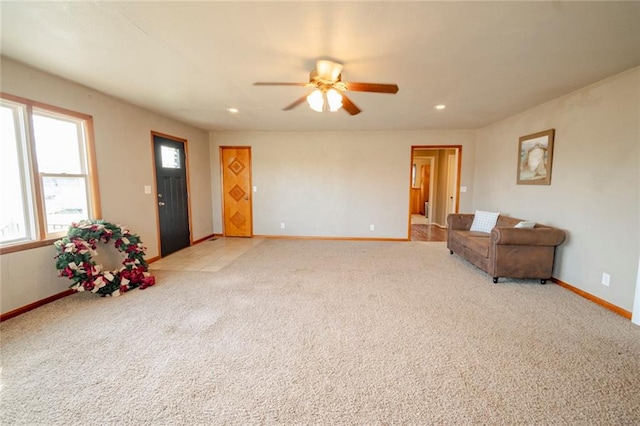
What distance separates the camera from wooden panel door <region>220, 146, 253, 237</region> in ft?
18.9

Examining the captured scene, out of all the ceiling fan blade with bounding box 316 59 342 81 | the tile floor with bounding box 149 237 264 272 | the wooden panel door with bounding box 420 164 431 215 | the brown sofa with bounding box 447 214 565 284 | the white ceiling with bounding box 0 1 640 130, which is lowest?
the tile floor with bounding box 149 237 264 272

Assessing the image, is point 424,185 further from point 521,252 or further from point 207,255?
point 207,255

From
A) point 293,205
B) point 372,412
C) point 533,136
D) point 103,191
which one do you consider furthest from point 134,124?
point 533,136

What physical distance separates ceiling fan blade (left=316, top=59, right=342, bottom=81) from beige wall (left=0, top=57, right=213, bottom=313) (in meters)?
2.82

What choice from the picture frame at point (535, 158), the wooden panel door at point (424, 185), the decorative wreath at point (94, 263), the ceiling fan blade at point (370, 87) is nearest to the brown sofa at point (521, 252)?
the picture frame at point (535, 158)

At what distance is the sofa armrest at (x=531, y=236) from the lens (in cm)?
305

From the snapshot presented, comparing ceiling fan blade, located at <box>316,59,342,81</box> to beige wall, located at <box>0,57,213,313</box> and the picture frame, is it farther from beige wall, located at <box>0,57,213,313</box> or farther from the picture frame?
the picture frame

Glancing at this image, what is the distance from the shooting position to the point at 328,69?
2217 mm

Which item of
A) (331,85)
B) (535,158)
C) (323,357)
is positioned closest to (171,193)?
(331,85)

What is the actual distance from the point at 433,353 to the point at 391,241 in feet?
12.3

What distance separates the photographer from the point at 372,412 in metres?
1.41

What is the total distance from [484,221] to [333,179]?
9.59ft

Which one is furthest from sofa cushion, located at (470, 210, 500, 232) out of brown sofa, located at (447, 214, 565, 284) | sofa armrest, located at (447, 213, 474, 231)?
brown sofa, located at (447, 214, 565, 284)

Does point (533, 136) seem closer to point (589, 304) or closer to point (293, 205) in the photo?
point (589, 304)
